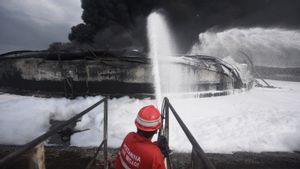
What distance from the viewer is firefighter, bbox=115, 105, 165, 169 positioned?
169cm

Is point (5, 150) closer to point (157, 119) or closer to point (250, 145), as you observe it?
point (157, 119)

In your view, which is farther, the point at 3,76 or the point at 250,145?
the point at 3,76

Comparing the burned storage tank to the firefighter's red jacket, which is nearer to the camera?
the firefighter's red jacket

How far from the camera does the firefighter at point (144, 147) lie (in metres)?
1.69

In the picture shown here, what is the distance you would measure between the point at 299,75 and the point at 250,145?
22.6 m

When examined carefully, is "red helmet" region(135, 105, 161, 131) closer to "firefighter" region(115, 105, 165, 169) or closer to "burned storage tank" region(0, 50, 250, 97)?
"firefighter" region(115, 105, 165, 169)

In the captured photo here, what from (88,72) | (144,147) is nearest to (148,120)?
(144,147)

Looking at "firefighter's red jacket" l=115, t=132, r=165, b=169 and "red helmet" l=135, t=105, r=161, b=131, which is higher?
"red helmet" l=135, t=105, r=161, b=131

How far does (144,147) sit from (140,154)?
0.07 metres

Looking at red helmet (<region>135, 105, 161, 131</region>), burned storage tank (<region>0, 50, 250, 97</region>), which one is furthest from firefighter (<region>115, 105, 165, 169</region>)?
burned storage tank (<region>0, 50, 250, 97</region>)

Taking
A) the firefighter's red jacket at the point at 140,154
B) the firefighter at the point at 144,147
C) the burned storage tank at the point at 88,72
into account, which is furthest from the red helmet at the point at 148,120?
the burned storage tank at the point at 88,72

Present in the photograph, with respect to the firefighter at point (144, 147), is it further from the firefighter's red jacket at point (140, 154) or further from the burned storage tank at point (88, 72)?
the burned storage tank at point (88, 72)

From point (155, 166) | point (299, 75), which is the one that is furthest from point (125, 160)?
point (299, 75)

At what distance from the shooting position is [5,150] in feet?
13.5
